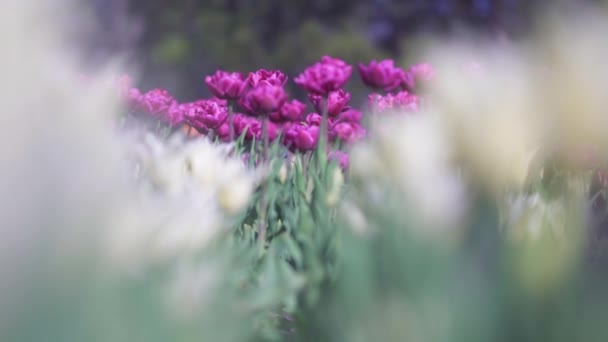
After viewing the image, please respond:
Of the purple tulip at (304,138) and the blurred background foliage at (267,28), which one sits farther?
the blurred background foliage at (267,28)

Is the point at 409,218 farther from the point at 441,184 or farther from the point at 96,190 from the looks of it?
the point at 96,190

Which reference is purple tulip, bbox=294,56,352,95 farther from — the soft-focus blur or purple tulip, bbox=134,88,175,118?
the soft-focus blur

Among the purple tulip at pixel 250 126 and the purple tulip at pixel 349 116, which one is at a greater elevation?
the purple tulip at pixel 349 116

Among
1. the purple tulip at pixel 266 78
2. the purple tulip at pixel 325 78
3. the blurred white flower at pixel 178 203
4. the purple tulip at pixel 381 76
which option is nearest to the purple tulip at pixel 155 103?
the purple tulip at pixel 266 78

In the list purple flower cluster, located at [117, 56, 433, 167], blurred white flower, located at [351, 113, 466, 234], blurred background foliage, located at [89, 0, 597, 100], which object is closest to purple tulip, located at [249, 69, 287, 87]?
purple flower cluster, located at [117, 56, 433, 167]

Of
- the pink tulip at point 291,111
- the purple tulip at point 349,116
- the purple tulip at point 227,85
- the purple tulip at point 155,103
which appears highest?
the purple tulip at point 155,103

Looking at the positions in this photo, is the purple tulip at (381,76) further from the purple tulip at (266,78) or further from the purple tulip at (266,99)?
the purple tulip at (266,99)

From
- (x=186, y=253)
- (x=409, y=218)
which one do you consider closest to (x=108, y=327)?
(x=186, y=253)
